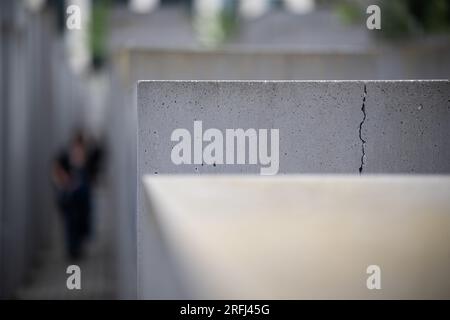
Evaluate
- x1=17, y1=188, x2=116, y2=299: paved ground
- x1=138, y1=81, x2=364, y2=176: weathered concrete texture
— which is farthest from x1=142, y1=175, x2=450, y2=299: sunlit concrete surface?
x1=17, y1=188, x2=116, y2=299: paved ground

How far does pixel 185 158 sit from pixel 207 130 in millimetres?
175

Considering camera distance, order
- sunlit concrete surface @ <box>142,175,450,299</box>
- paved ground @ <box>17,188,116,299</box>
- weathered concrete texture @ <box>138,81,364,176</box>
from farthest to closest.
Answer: paved ground @ <box>17,188,116,299</box> < weathered concrete texture @ <box>138,81,364,176</box> < sunlit concrete surface @ <box>142,175,450,299</box>

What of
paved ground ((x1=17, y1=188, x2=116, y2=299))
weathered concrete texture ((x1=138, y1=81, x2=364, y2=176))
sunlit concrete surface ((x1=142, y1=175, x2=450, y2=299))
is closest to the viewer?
sunlit concrete surface ((x1=142, y1=175, x2=450, y2=299))

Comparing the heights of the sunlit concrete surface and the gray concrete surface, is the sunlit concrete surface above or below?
below

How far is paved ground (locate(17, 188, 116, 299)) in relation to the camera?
32.6 ft

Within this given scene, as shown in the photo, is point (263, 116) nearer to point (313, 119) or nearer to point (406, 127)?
point (313, 119)

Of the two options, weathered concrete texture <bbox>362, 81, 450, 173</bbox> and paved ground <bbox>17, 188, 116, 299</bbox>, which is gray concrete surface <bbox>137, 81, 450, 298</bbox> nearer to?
weathered concrete texture <bbox>362, 81, 450, 173</bbox>

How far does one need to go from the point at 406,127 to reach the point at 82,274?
303 inches

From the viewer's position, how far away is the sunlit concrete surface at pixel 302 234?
347 cm

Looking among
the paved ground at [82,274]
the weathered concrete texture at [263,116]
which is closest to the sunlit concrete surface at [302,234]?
the weathered concrete texture at [263,116]

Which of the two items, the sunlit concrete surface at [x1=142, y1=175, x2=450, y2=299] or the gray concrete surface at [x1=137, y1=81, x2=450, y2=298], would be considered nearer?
the sunlit concrete surface at [x1=142, y1=175, x2=450, y2=299]

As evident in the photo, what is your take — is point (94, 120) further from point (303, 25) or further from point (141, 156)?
point (141, 156)

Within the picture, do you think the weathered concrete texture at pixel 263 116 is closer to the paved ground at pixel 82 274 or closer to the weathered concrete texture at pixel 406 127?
A: the weathered concrete texture at pixel 406 127

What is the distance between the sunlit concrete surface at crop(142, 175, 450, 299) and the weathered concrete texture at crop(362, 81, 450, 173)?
17cm
